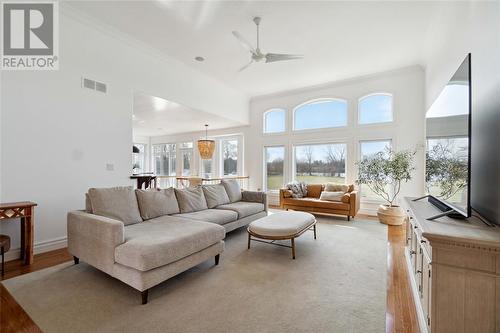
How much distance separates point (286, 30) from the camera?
12.2 feet

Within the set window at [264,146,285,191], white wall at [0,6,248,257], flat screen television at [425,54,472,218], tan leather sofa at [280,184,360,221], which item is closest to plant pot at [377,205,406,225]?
tan leather sofa at [280,184,360,221]

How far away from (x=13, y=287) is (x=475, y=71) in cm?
479

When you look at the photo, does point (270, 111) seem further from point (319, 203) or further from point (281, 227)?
point (281, 227)

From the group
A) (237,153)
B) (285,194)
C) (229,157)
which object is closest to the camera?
(285,194)

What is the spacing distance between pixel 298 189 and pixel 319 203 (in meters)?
0.74

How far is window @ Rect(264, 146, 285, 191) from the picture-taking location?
7.15m

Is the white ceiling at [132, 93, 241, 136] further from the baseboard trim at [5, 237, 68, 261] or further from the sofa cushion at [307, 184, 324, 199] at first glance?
the sofa cushion at [307, 184, 324, 199]

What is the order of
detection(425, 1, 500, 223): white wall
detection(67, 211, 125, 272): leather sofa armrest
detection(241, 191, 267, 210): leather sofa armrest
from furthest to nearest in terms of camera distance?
detection(241, 191, 267, 210): leather sofa armrest → detection(67, 211, 125, 272): leather sofa armrest → detection(425, 1, 500, 223): white wall

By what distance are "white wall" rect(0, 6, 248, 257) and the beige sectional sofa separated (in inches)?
36.3

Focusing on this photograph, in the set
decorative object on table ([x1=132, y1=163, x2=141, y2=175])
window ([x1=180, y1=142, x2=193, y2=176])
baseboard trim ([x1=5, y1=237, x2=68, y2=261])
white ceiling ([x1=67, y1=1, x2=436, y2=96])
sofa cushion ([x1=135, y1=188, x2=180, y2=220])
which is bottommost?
baseboard trim ([x1=5, y1=237, x2=68, y2=261])

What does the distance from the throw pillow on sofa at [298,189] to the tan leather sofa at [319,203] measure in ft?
0.31

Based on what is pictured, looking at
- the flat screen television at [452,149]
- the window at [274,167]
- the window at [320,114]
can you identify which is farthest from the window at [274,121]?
the flat screen television at [452,149]

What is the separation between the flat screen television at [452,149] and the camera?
5.58 feet
